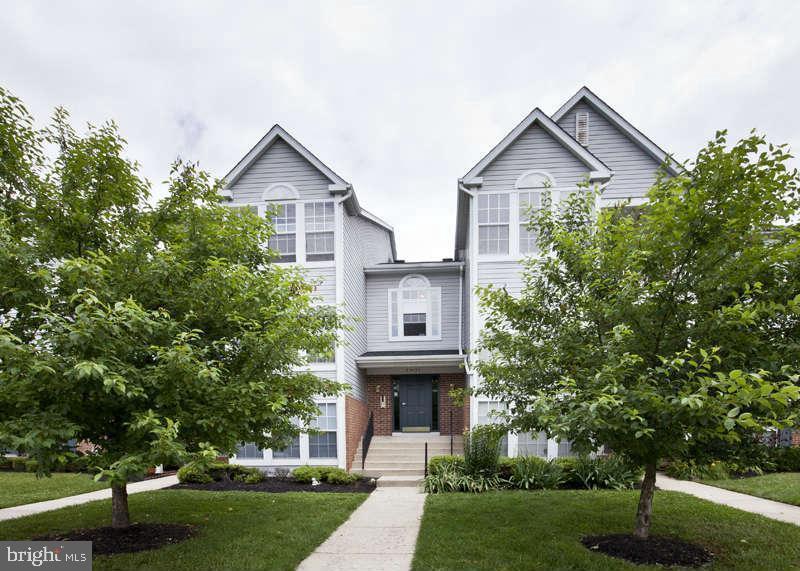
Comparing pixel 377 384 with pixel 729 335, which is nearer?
pixel 729 335

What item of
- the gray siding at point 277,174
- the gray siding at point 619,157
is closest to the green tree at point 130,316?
the gray siding at point 277,174

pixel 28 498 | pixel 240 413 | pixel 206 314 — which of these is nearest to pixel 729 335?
pixel 240 413

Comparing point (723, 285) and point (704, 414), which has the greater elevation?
point (723, 285)

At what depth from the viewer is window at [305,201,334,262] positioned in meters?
13.4

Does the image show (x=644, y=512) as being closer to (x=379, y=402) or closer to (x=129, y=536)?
(x=129, y=536)

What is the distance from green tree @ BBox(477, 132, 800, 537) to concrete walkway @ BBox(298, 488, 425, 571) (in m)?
2.70

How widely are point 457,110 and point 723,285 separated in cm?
1499

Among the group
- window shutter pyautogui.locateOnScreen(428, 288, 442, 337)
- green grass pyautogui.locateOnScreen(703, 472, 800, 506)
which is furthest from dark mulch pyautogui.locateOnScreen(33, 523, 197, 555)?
green grass pyautogui.locateOnScreen(703, 472, 800, 506)

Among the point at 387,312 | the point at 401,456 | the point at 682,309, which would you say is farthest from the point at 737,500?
the point at 387,312

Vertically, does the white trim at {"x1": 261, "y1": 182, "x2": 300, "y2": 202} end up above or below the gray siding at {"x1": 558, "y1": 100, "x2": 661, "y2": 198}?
below

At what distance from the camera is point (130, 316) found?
4656 millimetres

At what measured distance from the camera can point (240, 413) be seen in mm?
5441

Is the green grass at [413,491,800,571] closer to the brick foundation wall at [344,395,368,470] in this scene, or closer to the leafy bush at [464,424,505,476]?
the leafy bush at [464,424,505,476]

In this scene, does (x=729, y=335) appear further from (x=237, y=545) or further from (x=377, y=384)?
(x=377, y=384)
